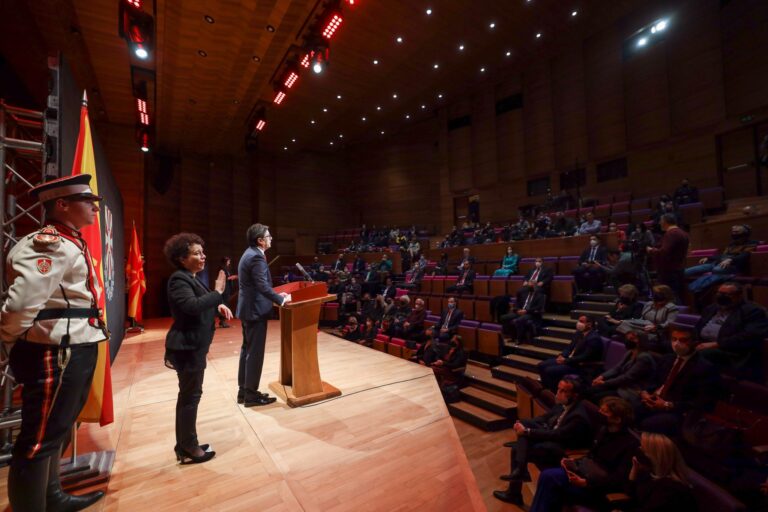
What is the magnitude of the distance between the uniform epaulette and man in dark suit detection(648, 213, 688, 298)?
4873mm

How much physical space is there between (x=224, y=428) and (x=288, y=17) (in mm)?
6360

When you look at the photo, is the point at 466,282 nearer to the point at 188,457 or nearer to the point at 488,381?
the point at 488,381

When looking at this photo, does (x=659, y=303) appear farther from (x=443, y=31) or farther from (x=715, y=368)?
(x=443, y=31)

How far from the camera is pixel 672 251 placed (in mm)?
3932

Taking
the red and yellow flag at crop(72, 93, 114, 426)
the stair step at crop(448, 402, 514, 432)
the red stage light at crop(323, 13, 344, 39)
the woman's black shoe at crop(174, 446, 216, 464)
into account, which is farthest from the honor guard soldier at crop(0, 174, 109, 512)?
the red stage light at crop(323, 13, 344, 39)

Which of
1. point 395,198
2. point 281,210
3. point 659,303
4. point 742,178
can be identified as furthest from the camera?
point 395,198

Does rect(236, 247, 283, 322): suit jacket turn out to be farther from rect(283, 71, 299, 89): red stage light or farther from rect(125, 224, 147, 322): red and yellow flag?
rect(283, 71, 299, 89): red stage light

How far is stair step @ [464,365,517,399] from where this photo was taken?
4.53 metres

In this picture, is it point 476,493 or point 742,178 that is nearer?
point 476,493

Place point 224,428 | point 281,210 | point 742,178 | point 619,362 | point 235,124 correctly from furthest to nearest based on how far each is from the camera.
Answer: point 281,210
point 235,124
point 742,178
point 619,362
point 224,428

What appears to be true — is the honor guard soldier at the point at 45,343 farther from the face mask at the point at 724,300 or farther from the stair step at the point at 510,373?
the stair step at the point at 510,373

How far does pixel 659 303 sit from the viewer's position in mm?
3670

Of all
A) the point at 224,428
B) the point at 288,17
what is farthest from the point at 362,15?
the point at 224,428

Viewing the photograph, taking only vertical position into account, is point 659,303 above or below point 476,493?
above
